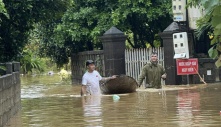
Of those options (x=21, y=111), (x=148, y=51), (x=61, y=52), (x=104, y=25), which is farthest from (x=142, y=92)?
(x=61, y=52)

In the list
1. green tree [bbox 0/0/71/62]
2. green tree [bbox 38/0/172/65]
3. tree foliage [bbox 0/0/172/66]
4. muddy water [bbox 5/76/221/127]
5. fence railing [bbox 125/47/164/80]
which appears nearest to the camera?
muddy water [bbox 5/76/221/127]

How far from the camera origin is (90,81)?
15.2 m

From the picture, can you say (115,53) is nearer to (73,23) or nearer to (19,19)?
(73,23)

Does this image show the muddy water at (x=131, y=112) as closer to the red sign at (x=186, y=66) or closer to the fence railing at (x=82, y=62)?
the red sign at (x=186, y=66)

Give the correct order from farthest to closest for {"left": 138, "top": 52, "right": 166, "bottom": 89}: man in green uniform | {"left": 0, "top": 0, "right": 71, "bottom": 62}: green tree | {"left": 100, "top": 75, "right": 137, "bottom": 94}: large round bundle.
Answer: {"left": 0, "top": 0, "right": 71, "bottom": 62}: green tree, {"left": 100, "top": 75, "right": 137, "bottom": 94}: large round bundle, {"left": 138, "top": 52, "right": 166, "bottom": 89}: man in green uniform

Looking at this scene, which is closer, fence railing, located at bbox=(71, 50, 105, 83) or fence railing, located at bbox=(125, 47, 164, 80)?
fence railing, located at bbox=(125, 47, 164, 80)

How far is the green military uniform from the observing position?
15.7 metres

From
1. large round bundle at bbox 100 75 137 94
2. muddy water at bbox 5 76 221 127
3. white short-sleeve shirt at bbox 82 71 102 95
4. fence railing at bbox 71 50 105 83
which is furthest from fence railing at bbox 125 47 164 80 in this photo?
white short-sleeve shirt at bbox 82 71 102 95

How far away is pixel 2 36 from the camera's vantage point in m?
18.8

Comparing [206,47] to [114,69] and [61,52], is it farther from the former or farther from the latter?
[61,52]

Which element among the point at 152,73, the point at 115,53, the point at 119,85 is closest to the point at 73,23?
the point at 115,53

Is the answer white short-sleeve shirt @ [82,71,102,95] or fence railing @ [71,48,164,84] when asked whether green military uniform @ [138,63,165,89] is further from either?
fence railing @ [71,48,164,84]

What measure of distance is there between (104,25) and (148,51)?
3.43m

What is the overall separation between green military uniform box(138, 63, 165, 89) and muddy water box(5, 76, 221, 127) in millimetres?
430
